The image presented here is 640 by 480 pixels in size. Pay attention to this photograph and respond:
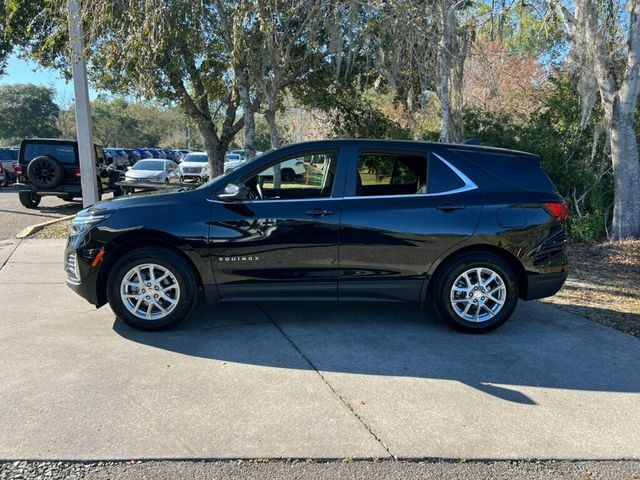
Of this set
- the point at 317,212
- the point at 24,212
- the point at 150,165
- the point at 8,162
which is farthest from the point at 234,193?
the point at 8,162

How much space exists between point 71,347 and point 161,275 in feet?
3.08

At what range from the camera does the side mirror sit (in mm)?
4543

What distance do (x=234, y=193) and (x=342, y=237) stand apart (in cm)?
103

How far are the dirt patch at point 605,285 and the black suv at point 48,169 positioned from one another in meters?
11.6

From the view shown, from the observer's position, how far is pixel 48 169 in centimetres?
1342

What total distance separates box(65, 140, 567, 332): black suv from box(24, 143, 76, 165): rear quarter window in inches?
403

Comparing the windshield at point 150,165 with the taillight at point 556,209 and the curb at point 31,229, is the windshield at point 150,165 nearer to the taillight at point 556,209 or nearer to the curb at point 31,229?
the curb at point 31,229

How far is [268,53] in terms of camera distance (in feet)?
29.6

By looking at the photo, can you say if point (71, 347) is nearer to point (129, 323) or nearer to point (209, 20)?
point (129, 323)

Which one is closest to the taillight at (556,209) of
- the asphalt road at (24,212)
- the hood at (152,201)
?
the hood at (152,201)

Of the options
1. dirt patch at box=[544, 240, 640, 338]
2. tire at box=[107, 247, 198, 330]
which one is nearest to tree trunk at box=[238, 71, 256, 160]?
tire at box=[107, 247, 198, 330]

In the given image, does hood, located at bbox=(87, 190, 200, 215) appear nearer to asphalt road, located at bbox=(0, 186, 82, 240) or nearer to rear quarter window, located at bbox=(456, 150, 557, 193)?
rear quarter window, located at bbox=(456, 150, 557, 193)

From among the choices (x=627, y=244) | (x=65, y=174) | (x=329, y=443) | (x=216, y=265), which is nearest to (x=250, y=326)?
(x=216, y=265)

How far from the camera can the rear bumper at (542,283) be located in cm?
491
